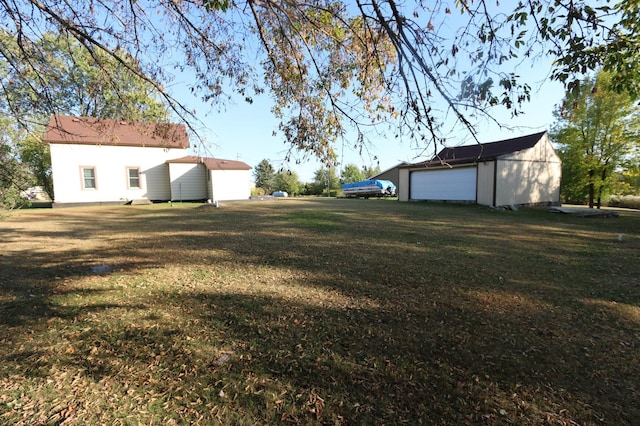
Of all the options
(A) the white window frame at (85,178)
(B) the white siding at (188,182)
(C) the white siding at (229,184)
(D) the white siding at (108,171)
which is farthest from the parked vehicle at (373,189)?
(A) the white window frame at (85,178)

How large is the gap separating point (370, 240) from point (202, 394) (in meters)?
6.21

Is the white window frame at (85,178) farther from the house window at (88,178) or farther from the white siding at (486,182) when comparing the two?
the white siding at (486,182)

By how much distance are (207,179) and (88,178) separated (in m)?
7.38

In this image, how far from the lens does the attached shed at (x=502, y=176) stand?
1758cm

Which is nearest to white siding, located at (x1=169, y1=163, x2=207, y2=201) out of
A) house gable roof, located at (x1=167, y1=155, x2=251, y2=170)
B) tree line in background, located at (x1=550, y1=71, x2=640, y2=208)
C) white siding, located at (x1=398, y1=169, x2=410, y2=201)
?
house gable roof, located at (x1=167, y1=155, x2=251, y2=170)

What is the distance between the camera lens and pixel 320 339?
305cm

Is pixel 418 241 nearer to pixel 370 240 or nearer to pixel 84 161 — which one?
pixel 370 240

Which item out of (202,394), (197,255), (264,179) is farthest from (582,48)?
(264,179)

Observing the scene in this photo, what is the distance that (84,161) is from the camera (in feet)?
65.8

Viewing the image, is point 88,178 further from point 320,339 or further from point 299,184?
point 299,184

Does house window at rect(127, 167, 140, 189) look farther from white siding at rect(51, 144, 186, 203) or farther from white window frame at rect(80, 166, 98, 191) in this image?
white window frame at rect(80, 166, 98, 191)

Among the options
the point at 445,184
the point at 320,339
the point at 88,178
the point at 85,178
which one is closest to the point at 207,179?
the point at 88,178

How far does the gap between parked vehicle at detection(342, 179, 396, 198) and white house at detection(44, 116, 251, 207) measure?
53.6ft

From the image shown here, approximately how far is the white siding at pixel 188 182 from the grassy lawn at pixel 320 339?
17.0 metres
